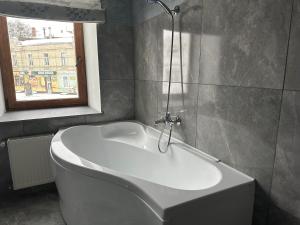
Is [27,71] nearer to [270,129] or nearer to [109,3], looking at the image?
[109,3]

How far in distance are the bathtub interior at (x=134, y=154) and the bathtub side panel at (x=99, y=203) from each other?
0.34 m

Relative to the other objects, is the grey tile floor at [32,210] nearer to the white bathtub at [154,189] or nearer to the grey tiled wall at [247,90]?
the white bathtub at [154,189]

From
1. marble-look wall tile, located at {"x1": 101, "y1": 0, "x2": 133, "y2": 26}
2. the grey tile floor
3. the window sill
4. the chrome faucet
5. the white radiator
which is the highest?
marble-look wall tile, located at {"x1": 101, "y1": 0, "x2": 133, "y2": 26}

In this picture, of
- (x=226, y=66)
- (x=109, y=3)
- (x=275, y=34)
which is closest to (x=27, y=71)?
(x=109, y=3)

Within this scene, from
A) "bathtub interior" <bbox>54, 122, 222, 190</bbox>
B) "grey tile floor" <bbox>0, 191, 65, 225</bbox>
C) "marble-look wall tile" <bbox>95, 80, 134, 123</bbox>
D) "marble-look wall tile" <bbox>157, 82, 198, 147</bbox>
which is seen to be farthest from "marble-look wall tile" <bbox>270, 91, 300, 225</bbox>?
"marble-look wall tile" <bbox>95, 80, 134, 123</bbox>

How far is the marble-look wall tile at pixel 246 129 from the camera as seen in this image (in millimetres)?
1080

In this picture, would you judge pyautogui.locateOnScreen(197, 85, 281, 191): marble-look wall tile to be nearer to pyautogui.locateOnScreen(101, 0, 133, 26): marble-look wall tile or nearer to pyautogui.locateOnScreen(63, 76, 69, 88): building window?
pyautogui.locateOnScreen(101, 0, 133, 26): marble-look wall tile

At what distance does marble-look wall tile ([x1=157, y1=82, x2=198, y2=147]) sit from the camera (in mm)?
1601

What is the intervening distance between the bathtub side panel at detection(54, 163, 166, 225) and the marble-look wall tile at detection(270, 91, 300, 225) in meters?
0.61

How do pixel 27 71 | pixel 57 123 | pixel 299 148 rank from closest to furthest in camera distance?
1. pixel 299 148
2. pixel 57 123
3. pixel 27 71

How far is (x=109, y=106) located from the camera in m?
2.45

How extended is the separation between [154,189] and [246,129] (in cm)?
60

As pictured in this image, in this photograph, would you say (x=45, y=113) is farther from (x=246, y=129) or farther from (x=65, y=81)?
(x=246, y=129)

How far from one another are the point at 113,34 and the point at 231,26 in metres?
1.45
